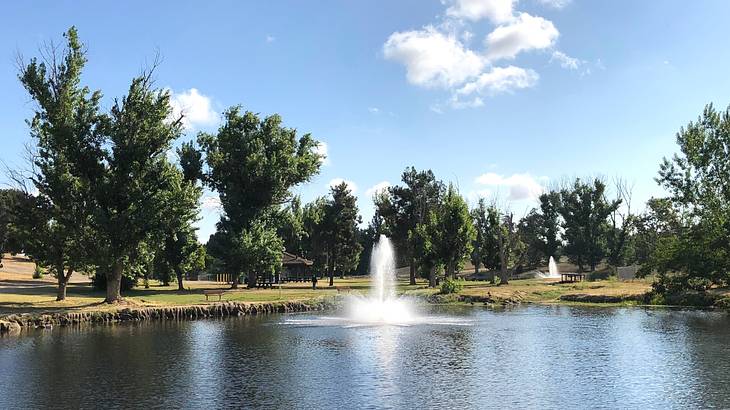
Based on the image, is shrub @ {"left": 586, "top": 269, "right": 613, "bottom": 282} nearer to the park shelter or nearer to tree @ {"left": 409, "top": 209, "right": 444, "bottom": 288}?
tree @ {"left": 409, "top": 209, "right": 444, "bottom": 288}

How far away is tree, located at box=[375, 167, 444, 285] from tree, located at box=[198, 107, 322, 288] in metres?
20.0

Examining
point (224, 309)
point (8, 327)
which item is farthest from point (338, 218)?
point (8, 327)

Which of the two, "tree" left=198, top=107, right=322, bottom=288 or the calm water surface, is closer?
the calm water surface

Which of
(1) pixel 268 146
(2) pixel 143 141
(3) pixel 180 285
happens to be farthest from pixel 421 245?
(2) pixel 143 141

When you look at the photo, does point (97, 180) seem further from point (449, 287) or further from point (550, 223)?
point (550, 223)

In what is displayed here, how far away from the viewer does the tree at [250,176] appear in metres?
61.5

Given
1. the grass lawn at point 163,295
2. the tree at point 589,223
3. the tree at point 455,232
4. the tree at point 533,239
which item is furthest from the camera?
the tree at point 533,239

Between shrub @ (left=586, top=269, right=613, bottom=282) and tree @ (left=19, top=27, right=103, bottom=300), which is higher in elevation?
tree @ (left=19, top=27, right=103, bottom=300)

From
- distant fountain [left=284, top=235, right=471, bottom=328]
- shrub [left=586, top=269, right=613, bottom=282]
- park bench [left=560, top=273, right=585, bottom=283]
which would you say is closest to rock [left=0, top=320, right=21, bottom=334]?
distant fountain [left=284, top=235, right=471, bottom=328]

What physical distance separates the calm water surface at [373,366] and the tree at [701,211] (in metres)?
17.4

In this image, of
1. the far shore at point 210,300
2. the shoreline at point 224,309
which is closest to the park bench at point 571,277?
the far shore at point 210,300

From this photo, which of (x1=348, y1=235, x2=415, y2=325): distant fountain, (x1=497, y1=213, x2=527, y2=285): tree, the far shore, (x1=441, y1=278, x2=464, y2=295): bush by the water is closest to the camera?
the far shore

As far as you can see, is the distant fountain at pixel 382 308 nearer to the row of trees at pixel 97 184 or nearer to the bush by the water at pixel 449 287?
the bush by the water at pixel 449 287

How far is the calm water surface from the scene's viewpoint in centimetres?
1758
